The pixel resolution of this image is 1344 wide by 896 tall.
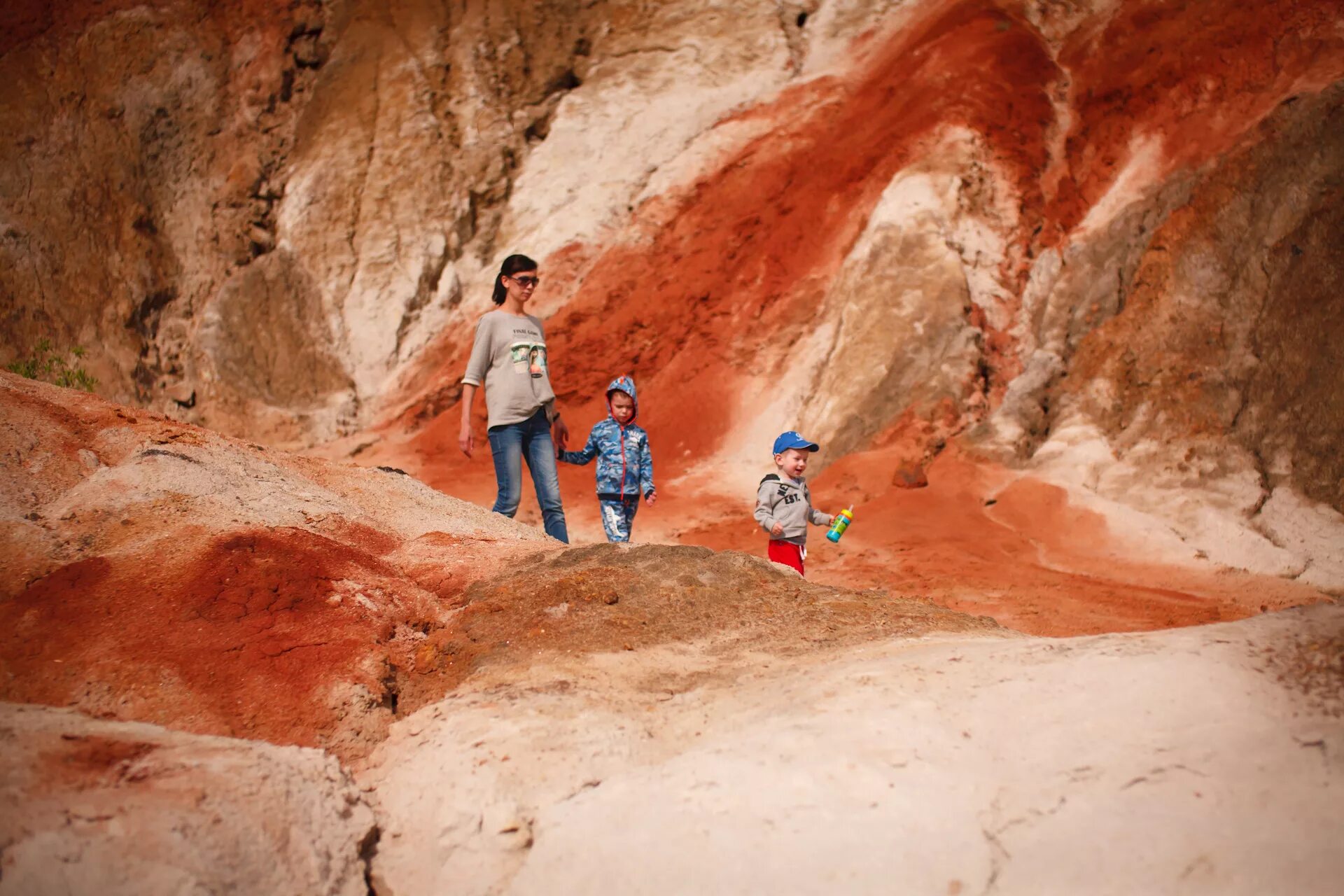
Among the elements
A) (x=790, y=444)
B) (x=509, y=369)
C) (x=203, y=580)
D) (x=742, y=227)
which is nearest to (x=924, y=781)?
(x=203, y=580)

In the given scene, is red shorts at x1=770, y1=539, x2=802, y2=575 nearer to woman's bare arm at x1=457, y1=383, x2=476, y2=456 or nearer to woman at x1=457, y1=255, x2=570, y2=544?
woman at x1=457, y1=255, x2=570, y2=544

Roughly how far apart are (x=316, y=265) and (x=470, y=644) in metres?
13.9

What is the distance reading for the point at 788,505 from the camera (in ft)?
18.6

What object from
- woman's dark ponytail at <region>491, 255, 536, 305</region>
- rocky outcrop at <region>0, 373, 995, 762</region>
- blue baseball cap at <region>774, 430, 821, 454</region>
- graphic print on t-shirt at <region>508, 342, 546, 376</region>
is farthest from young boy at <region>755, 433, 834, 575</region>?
woman's dark ponytail at <region>491, 255, 536, 305</region>

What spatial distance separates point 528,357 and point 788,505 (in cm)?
181

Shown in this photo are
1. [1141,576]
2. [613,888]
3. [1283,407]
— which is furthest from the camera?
[1283,407]

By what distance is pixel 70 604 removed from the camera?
10.8ft

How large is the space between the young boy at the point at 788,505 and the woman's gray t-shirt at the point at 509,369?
1440 millimetres

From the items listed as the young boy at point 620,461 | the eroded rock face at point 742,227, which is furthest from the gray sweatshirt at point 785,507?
the eroded rock face at point 742,227

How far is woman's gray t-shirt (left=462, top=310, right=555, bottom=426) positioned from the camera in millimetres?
6031

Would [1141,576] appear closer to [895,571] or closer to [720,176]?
[895,571]

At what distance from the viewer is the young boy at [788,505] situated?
5.62 meters

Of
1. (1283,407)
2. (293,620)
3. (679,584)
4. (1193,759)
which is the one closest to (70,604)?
(293,620)

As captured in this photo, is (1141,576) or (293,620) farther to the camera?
(1141,576)
